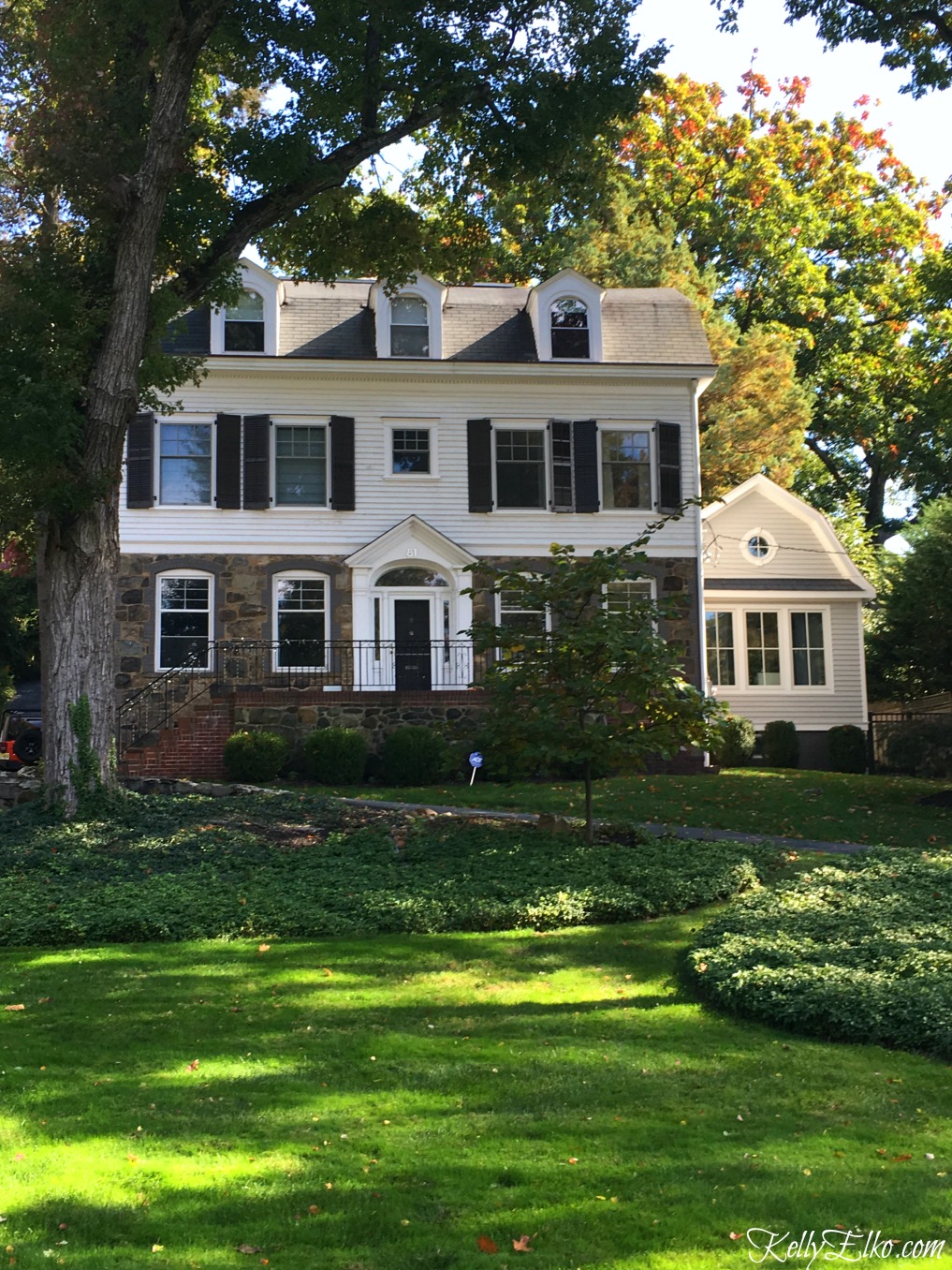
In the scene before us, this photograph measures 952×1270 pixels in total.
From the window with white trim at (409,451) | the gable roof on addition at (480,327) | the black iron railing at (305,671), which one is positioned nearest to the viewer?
the black iron railing at (305,671)

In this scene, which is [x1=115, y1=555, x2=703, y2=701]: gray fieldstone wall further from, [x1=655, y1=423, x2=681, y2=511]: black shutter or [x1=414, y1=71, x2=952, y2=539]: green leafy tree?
[x1=414, y1=71, x2=952, y2=539]: green leafy tree

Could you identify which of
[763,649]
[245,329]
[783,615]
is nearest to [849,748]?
[763,649]

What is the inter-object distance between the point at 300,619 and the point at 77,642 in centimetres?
946

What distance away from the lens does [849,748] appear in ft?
77.6

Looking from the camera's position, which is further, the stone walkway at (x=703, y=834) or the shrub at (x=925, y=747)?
the shrub at (x=925, y=747)

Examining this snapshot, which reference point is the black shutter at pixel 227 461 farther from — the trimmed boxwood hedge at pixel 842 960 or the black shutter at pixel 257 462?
the trimmed boxwood hedge at pixel 842 960

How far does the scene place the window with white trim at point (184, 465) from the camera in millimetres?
22203

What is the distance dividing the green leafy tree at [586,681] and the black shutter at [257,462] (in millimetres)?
10874

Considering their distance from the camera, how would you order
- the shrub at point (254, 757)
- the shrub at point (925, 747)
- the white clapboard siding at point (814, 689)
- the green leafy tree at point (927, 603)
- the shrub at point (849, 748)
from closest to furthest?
the green leafy tree at point (927, 603), the shrub at point (254, 757), the shrub at point (925, 747), the shrub at point (849, 748), the white clapboard siding at point (814, 689)

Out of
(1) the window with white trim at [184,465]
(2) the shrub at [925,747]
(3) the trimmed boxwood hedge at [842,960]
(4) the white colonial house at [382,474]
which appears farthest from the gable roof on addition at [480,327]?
(3) the trimmed boxwood hedge at [842,960]

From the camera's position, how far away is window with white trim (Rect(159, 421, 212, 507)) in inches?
874

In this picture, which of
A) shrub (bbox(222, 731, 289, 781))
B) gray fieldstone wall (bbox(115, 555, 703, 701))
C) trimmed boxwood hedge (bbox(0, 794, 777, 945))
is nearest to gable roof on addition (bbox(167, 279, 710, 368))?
gray fieldstone wall (bbox(115, 555, 703, 701))

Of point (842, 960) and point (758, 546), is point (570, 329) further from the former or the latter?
point (842, 960)

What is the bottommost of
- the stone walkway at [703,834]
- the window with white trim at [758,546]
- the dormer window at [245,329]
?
the stone walkway at [703,834]
